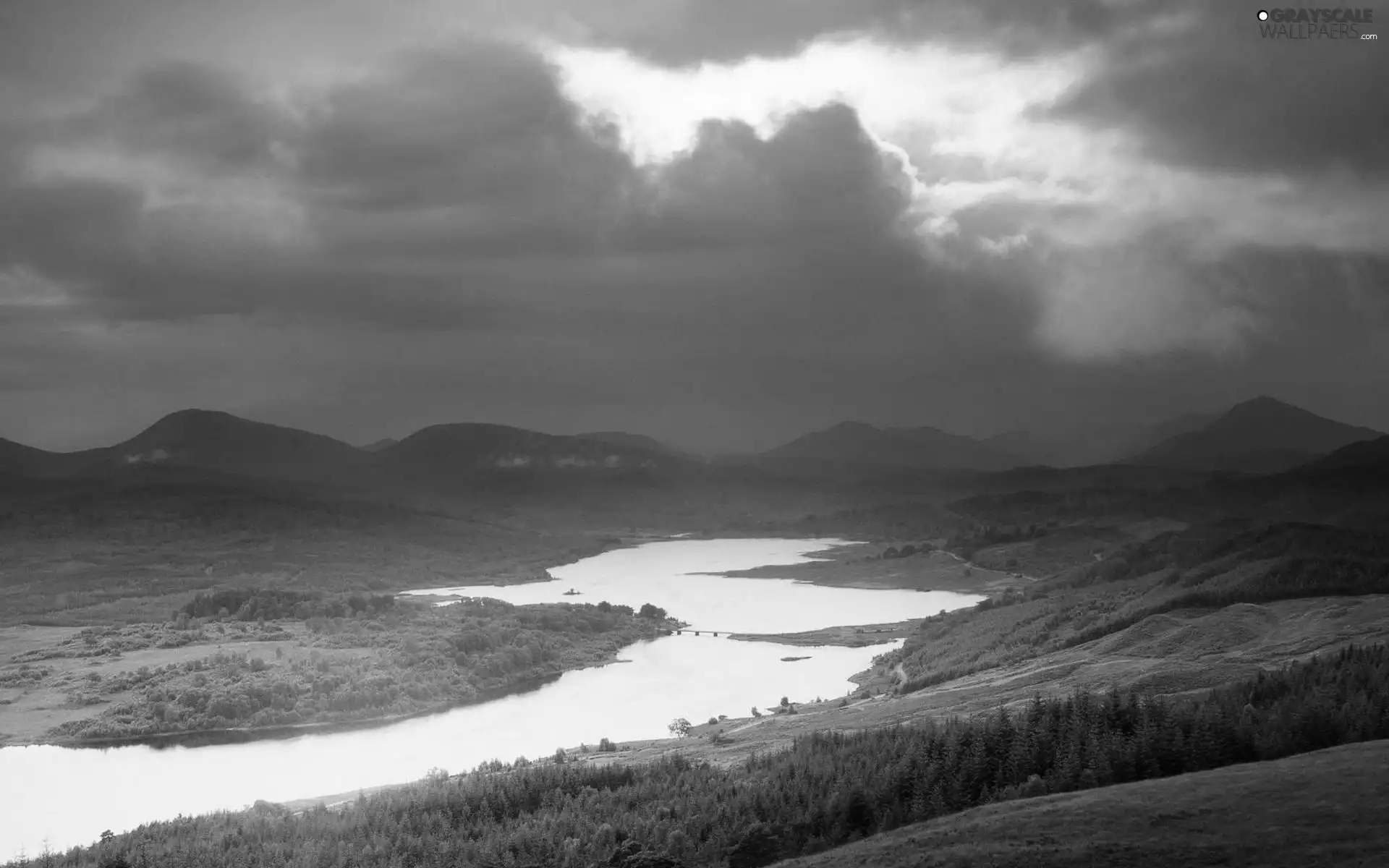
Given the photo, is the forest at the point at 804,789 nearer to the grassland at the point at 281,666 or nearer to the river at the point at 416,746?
the river at the point at 416,746

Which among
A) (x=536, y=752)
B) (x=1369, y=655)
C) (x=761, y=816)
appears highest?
(x=1369, y=655)

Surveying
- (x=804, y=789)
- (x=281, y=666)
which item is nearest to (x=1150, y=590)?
(x=804, y=789)

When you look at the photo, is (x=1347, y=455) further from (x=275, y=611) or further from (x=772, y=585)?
(x=275, y=611)

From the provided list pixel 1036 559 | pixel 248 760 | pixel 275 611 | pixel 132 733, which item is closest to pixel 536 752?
pixel 248 760

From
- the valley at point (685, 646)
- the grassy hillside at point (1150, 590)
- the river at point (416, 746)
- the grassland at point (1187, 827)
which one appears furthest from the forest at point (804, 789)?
the grassy hillside at point (1150, 590)

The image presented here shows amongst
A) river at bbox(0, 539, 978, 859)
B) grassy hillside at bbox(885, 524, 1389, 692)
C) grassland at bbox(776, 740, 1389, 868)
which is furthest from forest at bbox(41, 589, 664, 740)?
grassland at bbox(776, 740, 1389, 868)

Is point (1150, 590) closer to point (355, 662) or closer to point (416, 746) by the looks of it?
point (416, 746)
